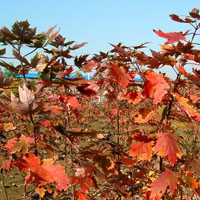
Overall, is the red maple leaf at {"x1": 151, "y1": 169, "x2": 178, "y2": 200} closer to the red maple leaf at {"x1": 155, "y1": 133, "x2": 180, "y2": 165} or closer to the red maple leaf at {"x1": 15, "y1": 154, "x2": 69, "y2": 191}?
the red maple leaf at {"x1": 155, "y1": 133, "x2": 180, "y2": 165}

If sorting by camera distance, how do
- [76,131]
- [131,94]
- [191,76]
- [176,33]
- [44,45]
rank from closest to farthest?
[76,131] → [44,45] → [191,76] → [176,33] → [131,94]

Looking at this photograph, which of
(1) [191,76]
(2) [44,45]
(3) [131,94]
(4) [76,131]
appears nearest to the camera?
(4) [76,131]

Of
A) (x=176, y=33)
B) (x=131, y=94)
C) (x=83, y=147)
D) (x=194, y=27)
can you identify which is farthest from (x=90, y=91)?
(x=194, y=27)

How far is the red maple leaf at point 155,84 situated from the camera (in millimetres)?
1472

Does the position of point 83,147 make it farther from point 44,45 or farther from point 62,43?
point 62,43

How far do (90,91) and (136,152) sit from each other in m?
0.45

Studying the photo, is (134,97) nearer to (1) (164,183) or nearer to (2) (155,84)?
(2) (155,84)

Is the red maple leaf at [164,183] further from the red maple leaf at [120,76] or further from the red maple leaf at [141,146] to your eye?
the red maple leaf at [120,76]

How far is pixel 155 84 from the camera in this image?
1.54m

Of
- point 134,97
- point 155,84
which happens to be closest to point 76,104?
point 134,97

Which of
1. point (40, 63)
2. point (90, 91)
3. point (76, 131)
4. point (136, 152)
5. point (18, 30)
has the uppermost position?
point (18, 30)

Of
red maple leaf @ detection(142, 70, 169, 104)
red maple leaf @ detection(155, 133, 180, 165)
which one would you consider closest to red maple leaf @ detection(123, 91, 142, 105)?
red maple leaf @ detection(142, 70, 169, 104)

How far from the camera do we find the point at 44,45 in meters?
1.33

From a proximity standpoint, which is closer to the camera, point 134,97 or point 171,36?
point 171,36
